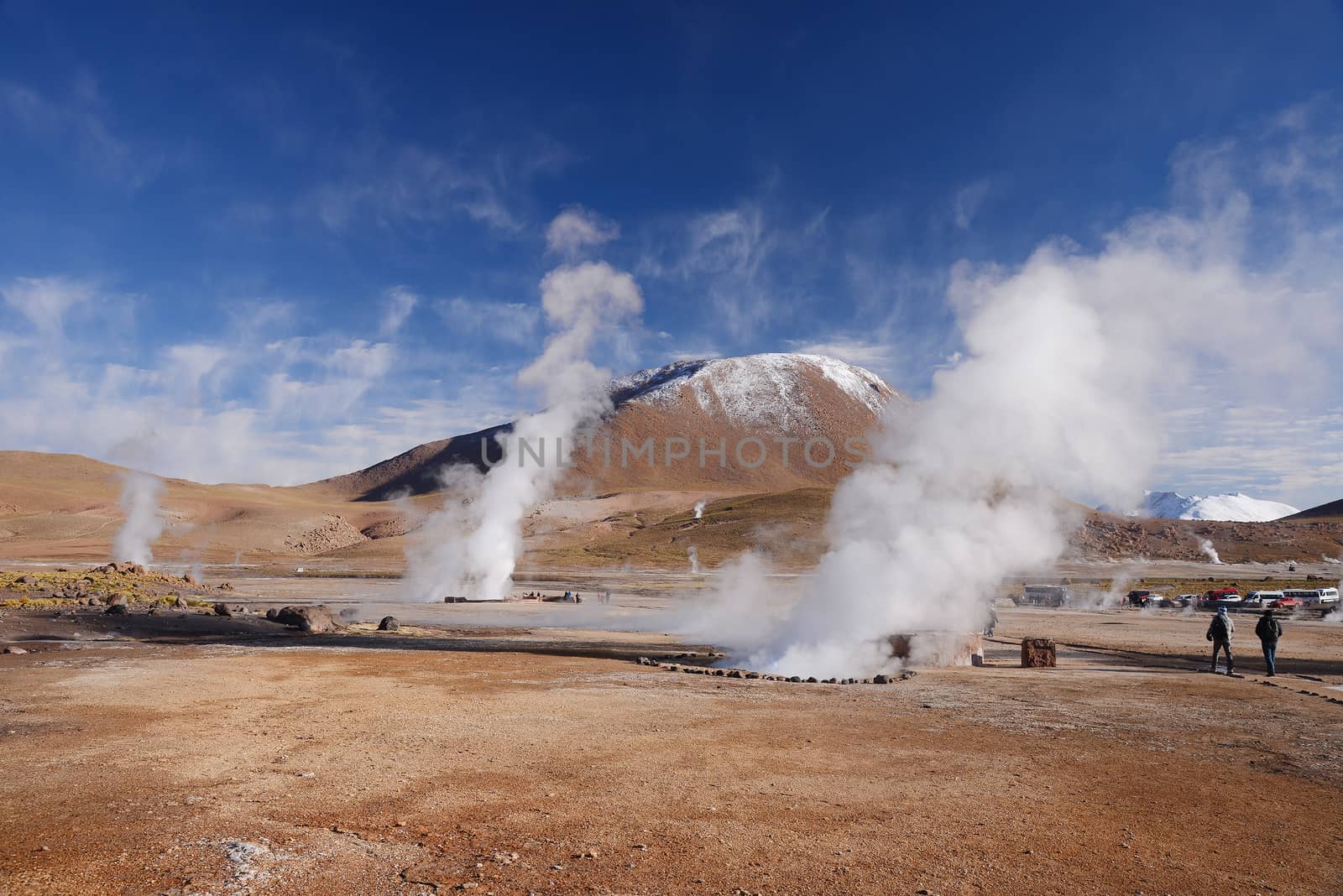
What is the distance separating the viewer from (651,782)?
30.9 ft

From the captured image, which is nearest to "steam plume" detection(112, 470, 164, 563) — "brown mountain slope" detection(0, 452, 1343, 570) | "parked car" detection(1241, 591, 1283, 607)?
"brown mountain slope" detection(0, 452, 1343, 570)

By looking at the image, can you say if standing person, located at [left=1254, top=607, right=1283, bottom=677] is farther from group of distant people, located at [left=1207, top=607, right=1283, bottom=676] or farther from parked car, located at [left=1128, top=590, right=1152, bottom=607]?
parked car, located at [left=1128, top=590, right=1152, bottom=607]

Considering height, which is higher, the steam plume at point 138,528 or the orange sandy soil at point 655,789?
the steam plume at point 138,528

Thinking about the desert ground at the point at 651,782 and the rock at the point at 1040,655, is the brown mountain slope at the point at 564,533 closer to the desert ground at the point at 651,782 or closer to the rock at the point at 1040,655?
the rock at the point at 1040,655

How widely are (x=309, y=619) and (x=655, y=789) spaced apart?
24.8m

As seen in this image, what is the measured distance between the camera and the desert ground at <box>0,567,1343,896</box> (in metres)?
6.64

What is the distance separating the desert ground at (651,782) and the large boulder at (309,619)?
9.90 meters

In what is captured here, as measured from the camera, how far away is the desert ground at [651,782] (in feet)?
21.8

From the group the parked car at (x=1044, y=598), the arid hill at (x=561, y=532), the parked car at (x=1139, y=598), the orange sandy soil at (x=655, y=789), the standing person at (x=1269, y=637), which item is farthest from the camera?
the arid hill at (x=561, y=532)

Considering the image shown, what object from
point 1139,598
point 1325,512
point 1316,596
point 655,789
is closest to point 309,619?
point 655,789

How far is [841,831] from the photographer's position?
25.5 feet

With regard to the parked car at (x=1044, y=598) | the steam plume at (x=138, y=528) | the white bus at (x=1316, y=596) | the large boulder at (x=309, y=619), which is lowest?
the parked car at (x=1044, y=598)

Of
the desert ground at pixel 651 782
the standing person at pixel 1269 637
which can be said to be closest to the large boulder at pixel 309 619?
the desert ground at pixel 651 782

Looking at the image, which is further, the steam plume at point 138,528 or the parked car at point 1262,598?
the steam plume at point 138,528
